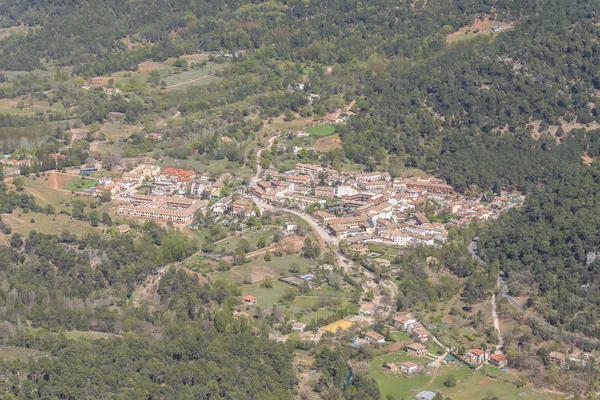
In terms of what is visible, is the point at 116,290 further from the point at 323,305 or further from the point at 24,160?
the point at 24,160

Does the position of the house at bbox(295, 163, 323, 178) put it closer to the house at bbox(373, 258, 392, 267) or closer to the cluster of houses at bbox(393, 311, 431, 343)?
the house at bbox(373, 258, 392, 267)

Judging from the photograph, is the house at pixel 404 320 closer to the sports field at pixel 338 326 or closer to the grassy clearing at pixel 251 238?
the sports field at pixel 338 326

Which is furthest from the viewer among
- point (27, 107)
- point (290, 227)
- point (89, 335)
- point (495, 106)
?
point (27, 107)

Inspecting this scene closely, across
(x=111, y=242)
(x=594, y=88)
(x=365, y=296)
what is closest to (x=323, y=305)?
(x=365, y=296)

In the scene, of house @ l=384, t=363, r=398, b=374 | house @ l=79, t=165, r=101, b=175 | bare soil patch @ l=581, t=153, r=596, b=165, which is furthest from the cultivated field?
bare soil patch @ l=581, t=153, r=596, b=165

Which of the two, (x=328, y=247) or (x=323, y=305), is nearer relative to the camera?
(x=323, y=305)

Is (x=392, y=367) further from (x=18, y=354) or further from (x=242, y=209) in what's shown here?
(x=242, y=209)

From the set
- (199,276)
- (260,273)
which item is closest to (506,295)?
(260,273)
